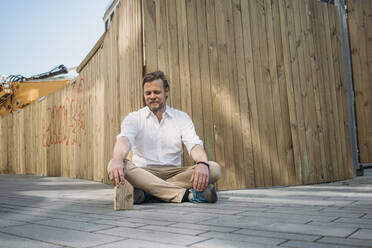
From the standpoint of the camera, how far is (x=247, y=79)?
12.8ft

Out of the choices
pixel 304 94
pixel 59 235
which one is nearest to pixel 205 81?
pixel 304 94

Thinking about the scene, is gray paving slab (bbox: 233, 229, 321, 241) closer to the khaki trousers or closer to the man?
the man

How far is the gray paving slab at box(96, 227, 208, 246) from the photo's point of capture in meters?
1.40

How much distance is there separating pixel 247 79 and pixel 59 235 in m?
2.90

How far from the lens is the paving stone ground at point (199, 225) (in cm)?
138

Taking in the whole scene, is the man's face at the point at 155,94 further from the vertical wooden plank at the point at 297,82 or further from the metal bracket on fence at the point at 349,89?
the metal bracket on fence at the point at 349,89

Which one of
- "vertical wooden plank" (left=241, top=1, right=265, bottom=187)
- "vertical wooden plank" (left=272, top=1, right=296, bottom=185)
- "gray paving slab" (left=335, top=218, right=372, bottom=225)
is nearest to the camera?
"gray paving slab" (left=335, top=218, right=372, bottom=225)

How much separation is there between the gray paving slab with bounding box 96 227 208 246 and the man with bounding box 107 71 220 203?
3.28 feet

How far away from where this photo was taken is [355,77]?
5414 mm

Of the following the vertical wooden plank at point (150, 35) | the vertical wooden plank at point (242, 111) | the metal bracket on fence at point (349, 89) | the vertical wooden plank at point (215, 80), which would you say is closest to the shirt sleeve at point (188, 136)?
the vertical wooden plank at point (215, 80)

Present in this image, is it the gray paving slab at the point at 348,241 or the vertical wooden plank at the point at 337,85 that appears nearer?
the gray paving slab at the point at 348,241

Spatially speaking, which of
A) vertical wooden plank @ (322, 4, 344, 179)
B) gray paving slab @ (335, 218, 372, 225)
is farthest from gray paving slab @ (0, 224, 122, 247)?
vertical wooden plank @ (322, 4, 344, 179)

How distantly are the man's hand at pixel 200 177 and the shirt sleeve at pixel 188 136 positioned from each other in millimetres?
316

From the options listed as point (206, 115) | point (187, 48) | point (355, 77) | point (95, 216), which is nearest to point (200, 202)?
point (95, 216)
